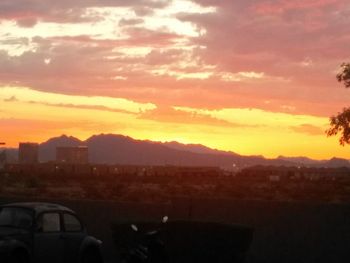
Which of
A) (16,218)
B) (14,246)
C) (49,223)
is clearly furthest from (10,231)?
(49,223)

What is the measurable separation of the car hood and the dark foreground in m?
5.14

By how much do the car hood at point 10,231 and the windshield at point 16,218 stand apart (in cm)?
19

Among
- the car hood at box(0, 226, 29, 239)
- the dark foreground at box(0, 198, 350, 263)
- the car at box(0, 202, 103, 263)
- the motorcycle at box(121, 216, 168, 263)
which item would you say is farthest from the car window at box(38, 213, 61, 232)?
the dark foreground at box(0, 198, 350, 263)

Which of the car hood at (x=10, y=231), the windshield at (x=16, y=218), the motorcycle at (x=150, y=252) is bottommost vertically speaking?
the motorcycle at (x=150, y=252)

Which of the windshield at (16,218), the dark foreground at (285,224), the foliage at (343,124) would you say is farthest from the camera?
the foliage at (343,124)

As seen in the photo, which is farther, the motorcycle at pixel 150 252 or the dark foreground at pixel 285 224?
the dark foreground at pixel 285 224

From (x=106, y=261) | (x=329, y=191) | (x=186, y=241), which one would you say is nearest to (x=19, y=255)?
(x=186, y=241)

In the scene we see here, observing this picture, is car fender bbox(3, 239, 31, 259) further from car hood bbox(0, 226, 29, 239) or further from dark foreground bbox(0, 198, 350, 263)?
dark foreground bbox(0, 198, 350, 263)

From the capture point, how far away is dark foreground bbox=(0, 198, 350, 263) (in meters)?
22.7

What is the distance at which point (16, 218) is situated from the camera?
19.2m

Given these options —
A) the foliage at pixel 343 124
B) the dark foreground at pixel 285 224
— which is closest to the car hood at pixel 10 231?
the dark foreground at pixel 285 224

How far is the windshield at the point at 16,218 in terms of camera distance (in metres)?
19.0

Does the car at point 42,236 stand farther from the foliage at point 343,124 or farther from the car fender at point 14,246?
the foliage at point 343,124

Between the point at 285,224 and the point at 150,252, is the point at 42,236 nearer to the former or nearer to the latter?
the point at 150,252
